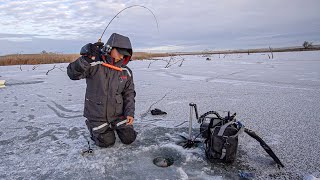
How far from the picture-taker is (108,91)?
9.36 feet

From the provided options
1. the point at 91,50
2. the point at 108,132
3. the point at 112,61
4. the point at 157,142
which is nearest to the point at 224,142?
the point at 157,142

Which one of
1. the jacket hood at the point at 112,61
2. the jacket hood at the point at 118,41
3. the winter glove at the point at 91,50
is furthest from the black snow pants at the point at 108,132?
the jacket hood at the point at 118,41

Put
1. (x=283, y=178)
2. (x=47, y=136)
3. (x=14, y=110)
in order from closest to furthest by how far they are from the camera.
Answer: (x=283, y=178) < (x=47, y=136) < (x=14, y=110)

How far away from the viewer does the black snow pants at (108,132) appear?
284 cm

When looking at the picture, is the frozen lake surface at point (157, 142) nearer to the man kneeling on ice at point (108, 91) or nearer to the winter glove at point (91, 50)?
the man kneeling on ice at point (108, 91)

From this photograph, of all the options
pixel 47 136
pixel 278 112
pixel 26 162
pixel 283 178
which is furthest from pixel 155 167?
pixel 278 112

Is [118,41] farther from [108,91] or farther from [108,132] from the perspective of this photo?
[108,132]

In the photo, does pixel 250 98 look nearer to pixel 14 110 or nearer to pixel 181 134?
pixel 181 134

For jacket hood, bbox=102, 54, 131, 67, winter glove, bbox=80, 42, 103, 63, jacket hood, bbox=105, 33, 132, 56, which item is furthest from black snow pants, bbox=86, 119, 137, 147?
jacket hood, bbox=105, 33, 132, 56

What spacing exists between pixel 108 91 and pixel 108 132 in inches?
19.5

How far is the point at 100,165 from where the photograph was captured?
242 centimetres

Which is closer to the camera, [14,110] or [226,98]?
[14,110]

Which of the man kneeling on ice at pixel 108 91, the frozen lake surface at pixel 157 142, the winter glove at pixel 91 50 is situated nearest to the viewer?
the frozen lake surface at pixel 157 142

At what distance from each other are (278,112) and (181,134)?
186cm
